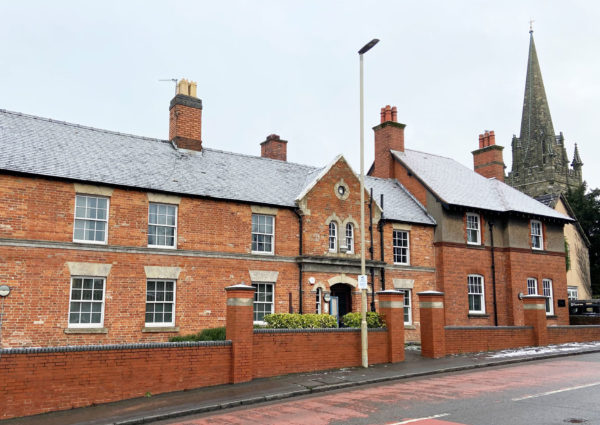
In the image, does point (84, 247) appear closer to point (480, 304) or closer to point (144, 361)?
point (144, 361)

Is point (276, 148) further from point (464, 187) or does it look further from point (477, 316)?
point (477, 316)

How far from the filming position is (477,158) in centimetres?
3616

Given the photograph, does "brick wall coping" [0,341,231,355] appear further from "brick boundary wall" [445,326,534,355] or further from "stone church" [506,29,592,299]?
"stone church" [506,29,592,299]

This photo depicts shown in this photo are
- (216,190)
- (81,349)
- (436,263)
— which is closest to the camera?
(81,349)

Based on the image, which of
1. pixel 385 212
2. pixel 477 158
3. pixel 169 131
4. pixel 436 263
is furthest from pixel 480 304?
pixel 169 131

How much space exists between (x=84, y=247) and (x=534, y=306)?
18095 mm

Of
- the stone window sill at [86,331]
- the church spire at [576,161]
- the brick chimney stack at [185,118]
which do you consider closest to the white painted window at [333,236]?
the brick chimney stack at [185,118]

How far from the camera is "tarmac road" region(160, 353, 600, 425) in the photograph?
32.2ft

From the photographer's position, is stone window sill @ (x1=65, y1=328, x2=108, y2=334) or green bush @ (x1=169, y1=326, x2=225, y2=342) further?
green bush @ (x1=169, y1=326, x2=225, y2=342)

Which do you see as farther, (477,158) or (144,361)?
(477,158)

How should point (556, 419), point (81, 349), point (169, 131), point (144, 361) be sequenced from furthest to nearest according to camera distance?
point (169, 131), point (144, 361), point (81, 349), point (556, 419)

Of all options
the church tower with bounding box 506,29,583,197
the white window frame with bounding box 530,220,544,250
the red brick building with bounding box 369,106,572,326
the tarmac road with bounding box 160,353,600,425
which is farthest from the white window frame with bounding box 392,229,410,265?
the church tower with bounding box 506,29,583,197

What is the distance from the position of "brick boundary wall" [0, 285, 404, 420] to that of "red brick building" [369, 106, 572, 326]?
33.1 feet

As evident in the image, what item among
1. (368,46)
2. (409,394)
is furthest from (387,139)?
(409,394)
